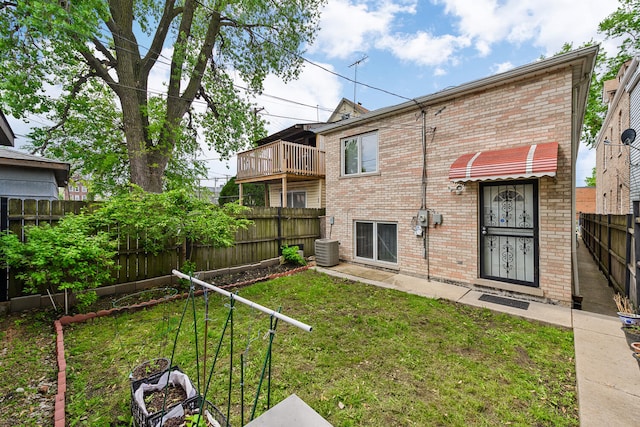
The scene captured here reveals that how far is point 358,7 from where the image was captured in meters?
8.07

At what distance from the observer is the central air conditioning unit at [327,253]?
28.2ft

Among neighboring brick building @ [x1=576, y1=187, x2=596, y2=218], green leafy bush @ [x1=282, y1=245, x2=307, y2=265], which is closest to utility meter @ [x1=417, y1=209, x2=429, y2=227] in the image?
green leafy bush @ [x1=282, y1=245, x2=307, y2=265]

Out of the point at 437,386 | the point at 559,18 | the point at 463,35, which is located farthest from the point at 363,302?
the point at 559,18

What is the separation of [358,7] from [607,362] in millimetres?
9749

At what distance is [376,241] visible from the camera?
841 centimetres

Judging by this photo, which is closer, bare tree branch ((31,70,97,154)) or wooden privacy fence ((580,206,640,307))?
wooden privacy fence ((580,206,640,307))

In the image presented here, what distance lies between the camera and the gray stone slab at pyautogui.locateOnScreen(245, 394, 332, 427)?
1493 millimetres

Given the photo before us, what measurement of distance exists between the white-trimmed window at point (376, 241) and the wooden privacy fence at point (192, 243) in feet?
7.81

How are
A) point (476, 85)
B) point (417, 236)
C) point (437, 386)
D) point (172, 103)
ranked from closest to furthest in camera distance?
point (437, 386) → point (476, 85) → point (417, 236) → point (172, 103)

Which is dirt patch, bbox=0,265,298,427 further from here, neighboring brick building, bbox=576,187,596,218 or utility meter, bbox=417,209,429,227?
neighboring brick building, bbox=576,187,596,218

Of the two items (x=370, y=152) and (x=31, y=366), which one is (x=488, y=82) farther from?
(x=31, y=366)

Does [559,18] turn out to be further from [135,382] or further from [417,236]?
[135,382]

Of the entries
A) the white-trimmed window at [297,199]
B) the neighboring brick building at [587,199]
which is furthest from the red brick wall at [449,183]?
the neighboring brick building at [587,199]

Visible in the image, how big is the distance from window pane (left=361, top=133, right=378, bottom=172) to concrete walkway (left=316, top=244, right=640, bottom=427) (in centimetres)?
339
